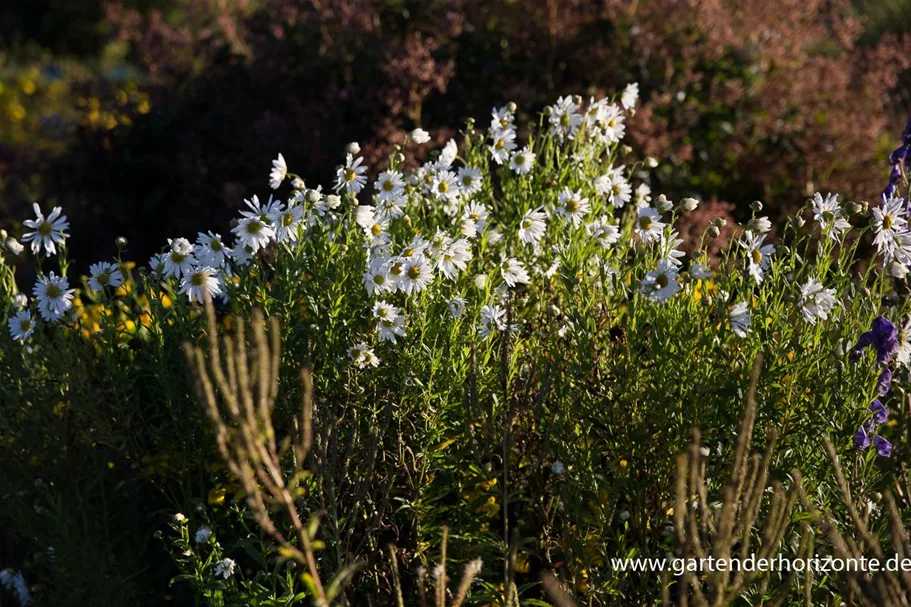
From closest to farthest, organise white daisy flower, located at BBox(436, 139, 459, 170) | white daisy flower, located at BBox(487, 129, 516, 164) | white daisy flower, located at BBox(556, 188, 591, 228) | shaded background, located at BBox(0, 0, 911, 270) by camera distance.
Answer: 1. white daisy flower, located at BBox(556, 188, 591, 228)
2. white daisy flower, located at BBox(436, 139, 459, 170)
3. white daisy flower, located at BBox(487, 129, 516, 164)
4. shaded background, located at BBox(0, 0, 911, 270)

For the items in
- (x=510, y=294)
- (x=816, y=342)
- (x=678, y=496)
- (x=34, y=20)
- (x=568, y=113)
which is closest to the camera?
(x=678, y=496)

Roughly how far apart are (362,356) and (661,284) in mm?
746

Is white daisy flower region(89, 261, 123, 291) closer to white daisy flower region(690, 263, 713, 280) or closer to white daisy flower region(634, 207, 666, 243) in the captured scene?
white daisy flower region(634, 207, 666, 243)

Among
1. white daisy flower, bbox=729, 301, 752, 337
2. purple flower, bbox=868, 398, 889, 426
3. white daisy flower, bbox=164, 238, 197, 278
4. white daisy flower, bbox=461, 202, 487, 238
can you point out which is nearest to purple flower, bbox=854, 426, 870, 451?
purple flower, bbox=868, 398, 889, 426

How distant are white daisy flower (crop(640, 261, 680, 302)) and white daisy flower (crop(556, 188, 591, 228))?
40 centimetres

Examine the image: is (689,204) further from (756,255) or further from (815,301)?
(815,301)

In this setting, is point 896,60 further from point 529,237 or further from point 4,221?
point 4,221

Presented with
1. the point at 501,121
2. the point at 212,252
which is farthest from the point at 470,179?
the point at 212,252

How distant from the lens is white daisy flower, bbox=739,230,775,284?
8.04ft

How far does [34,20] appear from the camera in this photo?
1430cm

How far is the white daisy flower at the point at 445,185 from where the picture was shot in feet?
9.49

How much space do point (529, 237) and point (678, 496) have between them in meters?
1.32

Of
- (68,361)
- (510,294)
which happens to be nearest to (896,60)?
(510,294)

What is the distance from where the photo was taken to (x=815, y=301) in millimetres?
2393
